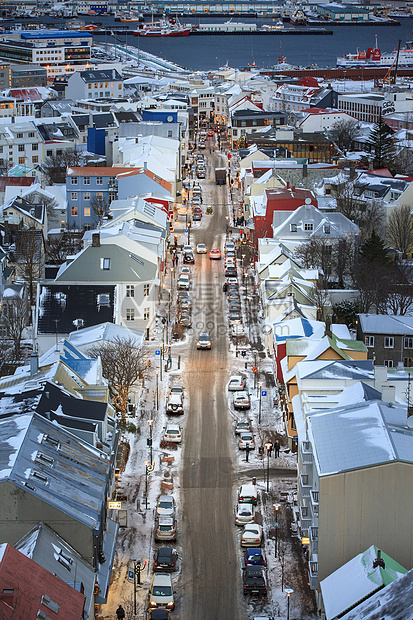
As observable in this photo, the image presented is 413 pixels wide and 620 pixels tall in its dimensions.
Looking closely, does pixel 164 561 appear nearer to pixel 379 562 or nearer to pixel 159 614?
pixel 159 614

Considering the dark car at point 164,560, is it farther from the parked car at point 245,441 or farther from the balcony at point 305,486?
the parked car at point 245,441

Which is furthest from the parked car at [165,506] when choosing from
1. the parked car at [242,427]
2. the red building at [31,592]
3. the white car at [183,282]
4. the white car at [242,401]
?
the white car at [183,282]

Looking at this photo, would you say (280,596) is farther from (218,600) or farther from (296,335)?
(296,335)

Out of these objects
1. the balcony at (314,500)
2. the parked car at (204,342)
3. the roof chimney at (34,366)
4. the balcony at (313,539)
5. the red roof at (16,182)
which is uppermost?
the roof chimney at (34,366)

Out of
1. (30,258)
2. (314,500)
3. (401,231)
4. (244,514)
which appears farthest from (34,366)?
(401,231)

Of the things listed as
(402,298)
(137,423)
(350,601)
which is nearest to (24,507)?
(350,601)

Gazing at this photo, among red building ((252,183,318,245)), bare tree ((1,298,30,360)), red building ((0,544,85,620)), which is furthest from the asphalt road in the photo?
red building ((252,183,318,245))
